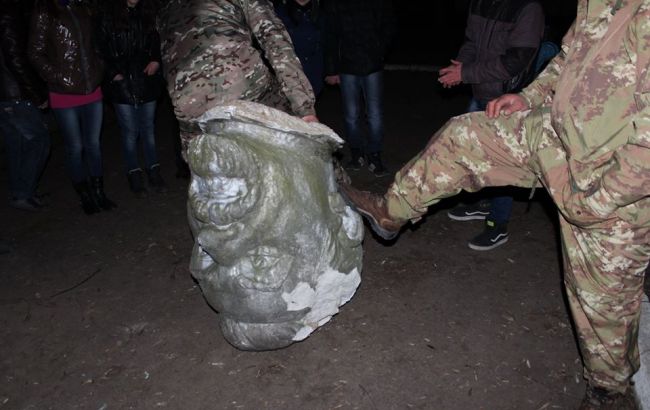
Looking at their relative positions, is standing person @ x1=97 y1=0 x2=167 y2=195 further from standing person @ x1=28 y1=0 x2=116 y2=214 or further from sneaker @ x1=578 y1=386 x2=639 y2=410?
sneaker @ x1=578 y1=386 x2=639 y2=410

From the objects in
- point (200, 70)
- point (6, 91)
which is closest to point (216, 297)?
point (200, 70)

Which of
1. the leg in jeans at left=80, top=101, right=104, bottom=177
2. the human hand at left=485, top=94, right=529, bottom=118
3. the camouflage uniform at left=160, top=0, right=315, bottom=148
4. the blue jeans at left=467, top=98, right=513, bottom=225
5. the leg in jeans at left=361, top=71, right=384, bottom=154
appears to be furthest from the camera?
the leg in jeans at left=361, top=71, right=384, bottom=154

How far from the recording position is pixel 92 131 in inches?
190

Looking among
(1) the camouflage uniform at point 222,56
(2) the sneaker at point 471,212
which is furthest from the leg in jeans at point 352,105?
(1) the camouflage uniform at point 222,56

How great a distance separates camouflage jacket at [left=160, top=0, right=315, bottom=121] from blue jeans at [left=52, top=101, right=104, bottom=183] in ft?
6.10

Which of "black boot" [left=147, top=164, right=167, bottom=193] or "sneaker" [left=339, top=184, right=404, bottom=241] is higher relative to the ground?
"sneaker" [left=339, top=184, right=404, bottom=241]

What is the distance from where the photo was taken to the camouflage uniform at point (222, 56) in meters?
3.10

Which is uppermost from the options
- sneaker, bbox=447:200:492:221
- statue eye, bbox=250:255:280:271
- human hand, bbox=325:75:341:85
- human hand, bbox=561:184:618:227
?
human hand, bbox=325:75:341:85

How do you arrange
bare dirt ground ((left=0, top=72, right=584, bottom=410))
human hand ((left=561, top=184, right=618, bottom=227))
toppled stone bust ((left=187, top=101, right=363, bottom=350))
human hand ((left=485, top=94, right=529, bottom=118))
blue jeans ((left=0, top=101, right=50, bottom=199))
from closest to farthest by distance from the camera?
human hand ((left=561, top=184, right=618, bottom=227)) → toppled stone bust ((left=187, top=101, right=363, bottom=350)) → human hand ((left=485, top=94, right=529, bottom=118)) → bare dirt ground ((left=0, top=72, right=584, bottom=410)) → blue jeans ((left=0, top=101, right=50, bottom=199))

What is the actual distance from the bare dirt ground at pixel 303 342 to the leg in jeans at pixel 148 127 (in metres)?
0.72

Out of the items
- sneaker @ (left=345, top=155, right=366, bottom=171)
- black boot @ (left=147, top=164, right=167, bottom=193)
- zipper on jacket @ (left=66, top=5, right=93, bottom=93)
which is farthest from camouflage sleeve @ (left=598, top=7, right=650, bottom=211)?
black boot @ (left=147, top=164, right=167, bottom=193)

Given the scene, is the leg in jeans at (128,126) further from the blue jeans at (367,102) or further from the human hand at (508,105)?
the human hand at (508,105)

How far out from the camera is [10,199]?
531 cm

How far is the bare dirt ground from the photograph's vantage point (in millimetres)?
2908
